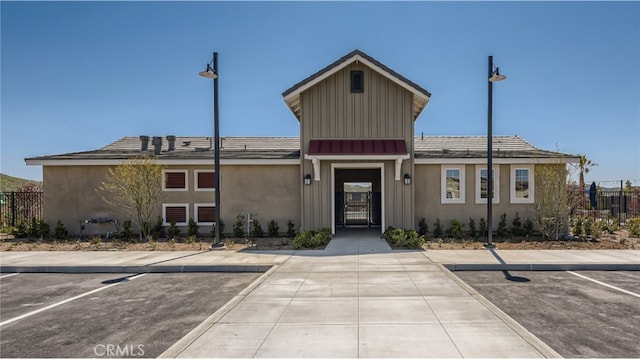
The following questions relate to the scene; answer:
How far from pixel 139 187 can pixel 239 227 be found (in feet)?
13.7

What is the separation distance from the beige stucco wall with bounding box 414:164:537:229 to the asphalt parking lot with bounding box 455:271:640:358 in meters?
5.96

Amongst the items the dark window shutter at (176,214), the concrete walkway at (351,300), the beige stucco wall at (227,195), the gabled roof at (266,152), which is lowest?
the concrete walkway at (351,300)

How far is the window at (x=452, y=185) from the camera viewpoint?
1462 cm

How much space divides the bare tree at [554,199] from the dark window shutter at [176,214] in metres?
14.6

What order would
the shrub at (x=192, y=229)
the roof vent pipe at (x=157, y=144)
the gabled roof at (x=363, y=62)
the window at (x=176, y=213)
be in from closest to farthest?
the gabled roof at (x=363, y=62), the shrub at (x=192, y=229), the window at (x=176, y=213), the roof vent pipe at (x=157, y=144)

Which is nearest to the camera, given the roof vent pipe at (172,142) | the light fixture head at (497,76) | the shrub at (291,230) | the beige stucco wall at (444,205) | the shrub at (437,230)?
the light fixture head at (497,76)

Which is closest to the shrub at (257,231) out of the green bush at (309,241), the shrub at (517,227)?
the green bush at (309,241)

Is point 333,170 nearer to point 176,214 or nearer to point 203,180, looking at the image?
point 203,180

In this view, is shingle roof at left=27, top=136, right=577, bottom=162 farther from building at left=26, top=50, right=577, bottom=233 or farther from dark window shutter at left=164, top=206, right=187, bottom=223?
dark window shutter at left=164, top=206, right=187, bottom=223

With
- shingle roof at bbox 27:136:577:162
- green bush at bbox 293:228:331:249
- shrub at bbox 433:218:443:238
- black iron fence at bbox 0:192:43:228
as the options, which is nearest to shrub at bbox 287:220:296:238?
green bush at bbox 293:228:331:249

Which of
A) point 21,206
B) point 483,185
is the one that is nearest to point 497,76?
point 483,185

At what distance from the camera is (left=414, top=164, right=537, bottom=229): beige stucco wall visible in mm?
14586

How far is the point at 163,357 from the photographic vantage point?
4.18 meters

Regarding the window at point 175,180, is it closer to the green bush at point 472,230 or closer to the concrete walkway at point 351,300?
the concrete walkway at point 351,300
